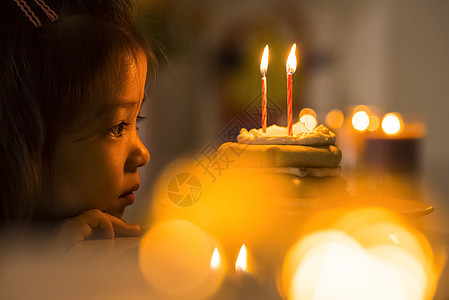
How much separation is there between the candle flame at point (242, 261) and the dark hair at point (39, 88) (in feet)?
1.04

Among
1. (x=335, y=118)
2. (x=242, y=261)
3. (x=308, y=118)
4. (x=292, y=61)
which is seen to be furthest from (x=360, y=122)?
(x=335, y=118)

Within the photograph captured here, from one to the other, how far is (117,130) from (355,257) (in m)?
0.43

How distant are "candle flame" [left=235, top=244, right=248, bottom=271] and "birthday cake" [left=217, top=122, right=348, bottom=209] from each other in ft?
0.82

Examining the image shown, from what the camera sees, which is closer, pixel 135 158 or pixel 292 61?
pixel 135 158

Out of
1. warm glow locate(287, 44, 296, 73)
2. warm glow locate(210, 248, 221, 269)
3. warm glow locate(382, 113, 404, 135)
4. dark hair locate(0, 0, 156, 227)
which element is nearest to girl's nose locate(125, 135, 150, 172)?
dark hair locate(0, 0, 156, 227)

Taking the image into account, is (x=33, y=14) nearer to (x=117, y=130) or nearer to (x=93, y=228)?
(x=117, y=130)

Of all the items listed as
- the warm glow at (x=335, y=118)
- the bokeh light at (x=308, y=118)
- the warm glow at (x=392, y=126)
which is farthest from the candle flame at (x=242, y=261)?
the warm glow at (x=335, y=118)

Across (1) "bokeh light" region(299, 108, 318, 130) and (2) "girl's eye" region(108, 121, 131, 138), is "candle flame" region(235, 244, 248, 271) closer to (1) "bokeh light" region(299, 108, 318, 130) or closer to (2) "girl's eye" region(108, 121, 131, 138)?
(2) "girl's eye" region(108, 121, 131, 138)

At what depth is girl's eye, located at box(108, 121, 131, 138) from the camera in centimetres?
71

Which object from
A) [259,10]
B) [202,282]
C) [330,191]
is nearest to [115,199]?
[202,282]

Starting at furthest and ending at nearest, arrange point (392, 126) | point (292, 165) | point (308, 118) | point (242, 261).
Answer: point (308, 118)
point (392, 126)
point (292, 165)
point (242, 261)

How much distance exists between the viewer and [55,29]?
663 millimetres

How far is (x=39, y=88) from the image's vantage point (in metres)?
0.65

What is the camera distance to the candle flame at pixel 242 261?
562 mm
